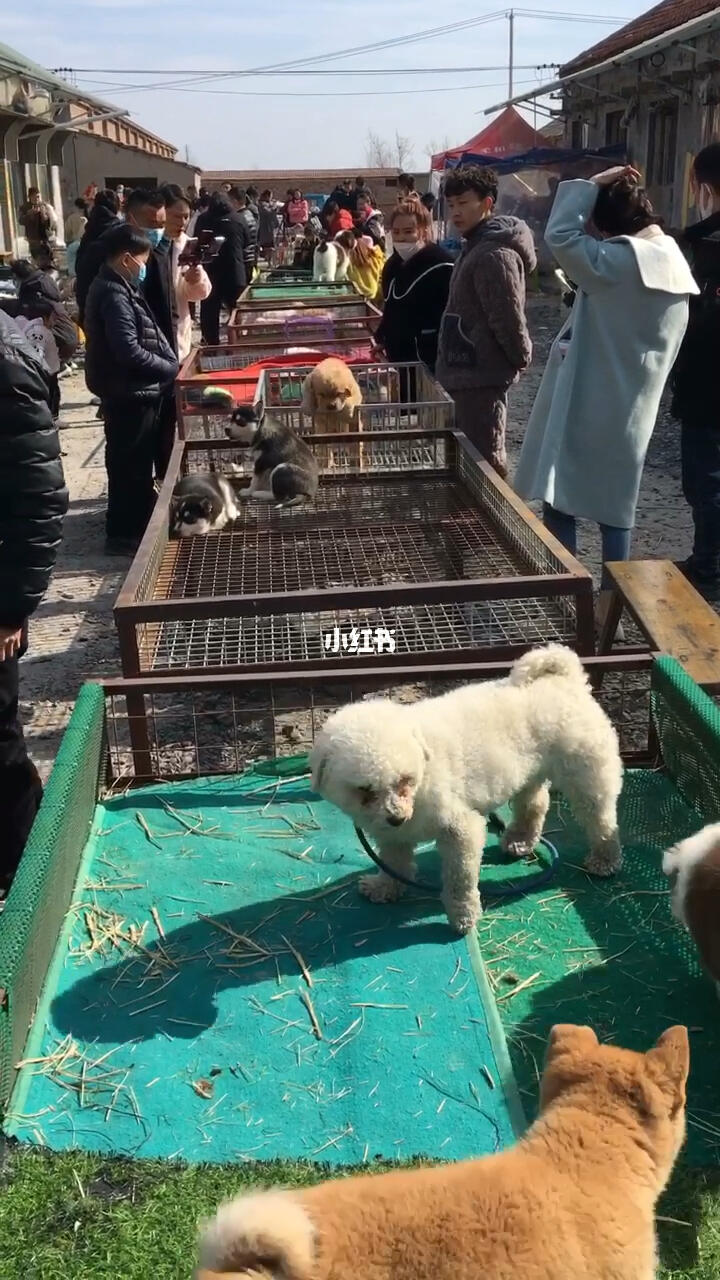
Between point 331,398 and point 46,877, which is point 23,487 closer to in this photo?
point 46,877

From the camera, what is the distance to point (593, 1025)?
280cm

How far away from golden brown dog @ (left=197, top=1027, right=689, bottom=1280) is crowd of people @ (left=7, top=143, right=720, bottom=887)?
81.5 inches

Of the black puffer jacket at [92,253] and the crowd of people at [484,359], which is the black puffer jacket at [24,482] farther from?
the black puffer jacket at [92,253]

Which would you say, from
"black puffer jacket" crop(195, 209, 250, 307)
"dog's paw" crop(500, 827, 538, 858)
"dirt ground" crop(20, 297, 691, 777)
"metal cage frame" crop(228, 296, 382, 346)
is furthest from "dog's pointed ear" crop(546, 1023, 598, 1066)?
"black puffer jacket" crop(195, 209, 250, 307)

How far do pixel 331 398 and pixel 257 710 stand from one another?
11.9 feet

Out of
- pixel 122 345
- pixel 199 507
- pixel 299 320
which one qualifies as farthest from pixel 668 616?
pixel 299 320

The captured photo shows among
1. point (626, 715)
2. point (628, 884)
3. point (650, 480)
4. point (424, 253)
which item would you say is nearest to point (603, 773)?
point (628, 884)

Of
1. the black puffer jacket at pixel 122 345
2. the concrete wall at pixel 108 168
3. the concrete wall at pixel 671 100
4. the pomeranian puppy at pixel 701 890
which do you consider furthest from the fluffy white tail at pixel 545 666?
the concrete wall at pixel 108 168

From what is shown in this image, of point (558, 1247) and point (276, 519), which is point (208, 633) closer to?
point (276, 519)

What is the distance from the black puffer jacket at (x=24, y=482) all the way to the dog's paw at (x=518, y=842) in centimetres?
174

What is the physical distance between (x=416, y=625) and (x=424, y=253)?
3826 mm

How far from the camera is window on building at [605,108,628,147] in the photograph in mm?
25125

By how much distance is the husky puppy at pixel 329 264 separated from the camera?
664 inches

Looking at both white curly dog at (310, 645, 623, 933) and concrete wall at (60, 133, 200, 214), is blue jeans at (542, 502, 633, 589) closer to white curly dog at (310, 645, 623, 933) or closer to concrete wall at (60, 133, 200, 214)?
white curly dog at (310, 645, 623, 933)
